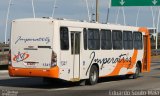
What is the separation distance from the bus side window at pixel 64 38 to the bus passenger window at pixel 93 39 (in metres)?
2.00

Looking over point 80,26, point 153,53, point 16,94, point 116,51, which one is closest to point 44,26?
point 80,26

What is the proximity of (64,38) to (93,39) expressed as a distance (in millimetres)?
2573

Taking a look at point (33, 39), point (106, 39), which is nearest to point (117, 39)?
point (106, 39)

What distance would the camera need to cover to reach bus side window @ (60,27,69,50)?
67.5ft

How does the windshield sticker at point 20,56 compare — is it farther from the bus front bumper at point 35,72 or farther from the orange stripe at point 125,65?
the orange stripe at point 125,65

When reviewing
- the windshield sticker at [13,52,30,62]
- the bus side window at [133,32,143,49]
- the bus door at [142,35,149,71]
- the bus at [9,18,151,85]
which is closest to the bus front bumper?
the bus at [9,18,151,85]

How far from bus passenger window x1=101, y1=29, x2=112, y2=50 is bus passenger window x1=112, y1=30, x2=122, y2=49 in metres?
0.43

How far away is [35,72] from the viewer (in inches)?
802

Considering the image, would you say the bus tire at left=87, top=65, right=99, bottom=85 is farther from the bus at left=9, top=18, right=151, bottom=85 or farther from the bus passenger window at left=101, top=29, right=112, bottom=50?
the bus passenger window at left=101, top=29, right=112, bottom=50

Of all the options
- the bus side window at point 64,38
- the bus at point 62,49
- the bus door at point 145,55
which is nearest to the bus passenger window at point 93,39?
the bus at point 62,49

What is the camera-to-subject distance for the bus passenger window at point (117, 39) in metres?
25.0

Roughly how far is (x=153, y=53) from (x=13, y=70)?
53398 millimetres

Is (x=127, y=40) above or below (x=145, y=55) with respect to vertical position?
above

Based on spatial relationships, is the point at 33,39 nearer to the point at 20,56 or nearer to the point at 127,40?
the point at 20,56
